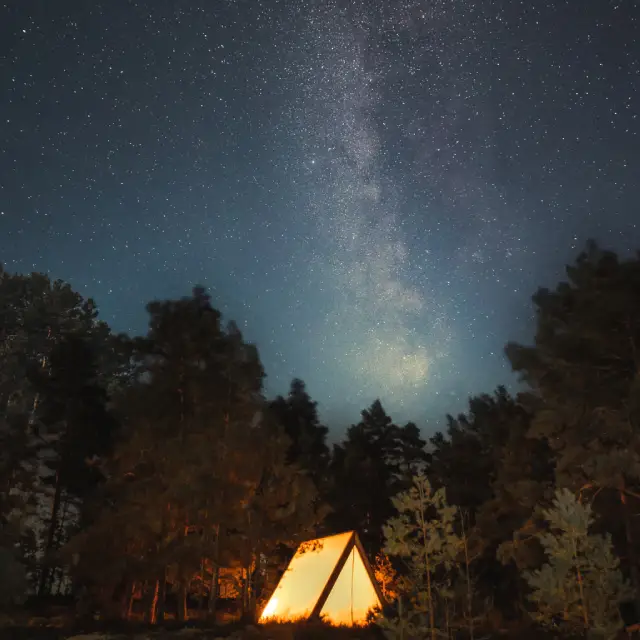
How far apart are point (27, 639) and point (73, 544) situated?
562cm

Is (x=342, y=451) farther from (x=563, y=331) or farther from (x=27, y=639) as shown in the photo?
(x=27, y=639)

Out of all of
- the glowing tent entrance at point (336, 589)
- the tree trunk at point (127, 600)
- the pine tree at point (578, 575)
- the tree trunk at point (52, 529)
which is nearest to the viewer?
the pine tree at point (578, 575)

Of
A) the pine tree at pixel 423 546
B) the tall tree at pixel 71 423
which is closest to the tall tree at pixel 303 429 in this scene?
the tall tree at pixel 71 423

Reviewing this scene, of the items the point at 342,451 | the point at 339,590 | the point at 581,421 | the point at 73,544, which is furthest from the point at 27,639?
the point at 342,451

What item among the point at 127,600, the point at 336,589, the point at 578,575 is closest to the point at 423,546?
the point at 578,575

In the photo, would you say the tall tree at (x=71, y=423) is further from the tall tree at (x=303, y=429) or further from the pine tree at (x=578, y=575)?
the pine tree at (x=578, y=575)

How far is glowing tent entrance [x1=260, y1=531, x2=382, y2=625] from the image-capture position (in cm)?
1809

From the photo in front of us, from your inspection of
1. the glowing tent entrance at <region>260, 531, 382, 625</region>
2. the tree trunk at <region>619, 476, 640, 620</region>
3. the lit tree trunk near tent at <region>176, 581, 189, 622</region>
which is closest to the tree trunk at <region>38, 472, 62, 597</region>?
the lit tree trunk near tent at <region>176, 581, 189, 622</region>

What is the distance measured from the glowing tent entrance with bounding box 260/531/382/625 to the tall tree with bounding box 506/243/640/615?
272 inches

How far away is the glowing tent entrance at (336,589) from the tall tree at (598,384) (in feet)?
22.7

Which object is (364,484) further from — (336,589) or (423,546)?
(423,546)

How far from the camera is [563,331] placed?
1906 cm

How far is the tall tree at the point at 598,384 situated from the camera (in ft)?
55.5

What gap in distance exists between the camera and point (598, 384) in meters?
17.7
